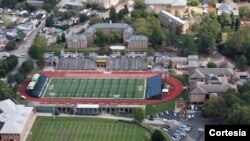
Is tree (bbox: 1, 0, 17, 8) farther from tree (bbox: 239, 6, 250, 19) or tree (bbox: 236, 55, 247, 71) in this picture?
tree (bbox: 236, 55, 247, 71)

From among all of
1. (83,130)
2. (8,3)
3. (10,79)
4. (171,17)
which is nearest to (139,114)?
(83,130)

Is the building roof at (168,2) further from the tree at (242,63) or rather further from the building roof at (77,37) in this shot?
the tree at (242,63)

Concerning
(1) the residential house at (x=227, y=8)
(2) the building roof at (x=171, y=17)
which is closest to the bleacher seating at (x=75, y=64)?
(2) the building roof at (x=171, y=17)

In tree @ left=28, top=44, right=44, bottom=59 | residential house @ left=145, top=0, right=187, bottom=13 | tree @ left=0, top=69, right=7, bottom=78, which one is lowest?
tree @ left=0, top=69, right=7, bottom=78

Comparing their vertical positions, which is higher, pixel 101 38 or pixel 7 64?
pixel 101 38

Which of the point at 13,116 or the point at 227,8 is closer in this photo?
the point at 13,116

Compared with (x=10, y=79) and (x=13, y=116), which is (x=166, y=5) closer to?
(x=10, y=79)

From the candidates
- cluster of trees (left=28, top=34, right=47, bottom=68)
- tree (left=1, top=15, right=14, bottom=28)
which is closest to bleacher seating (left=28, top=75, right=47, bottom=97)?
cluster of trees (left=28, top=34, right=47, bottom=68)
